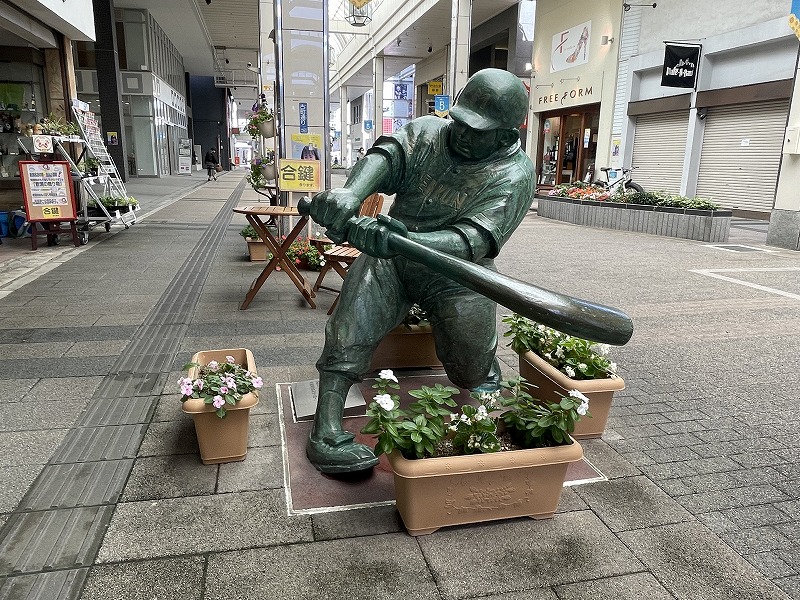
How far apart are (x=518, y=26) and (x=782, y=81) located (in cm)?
1108

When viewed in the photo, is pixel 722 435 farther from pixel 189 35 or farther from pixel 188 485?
pixel 189 35

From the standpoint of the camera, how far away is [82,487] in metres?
2.38

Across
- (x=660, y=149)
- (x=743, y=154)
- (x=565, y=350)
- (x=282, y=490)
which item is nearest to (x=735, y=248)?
(x=743, y=154)

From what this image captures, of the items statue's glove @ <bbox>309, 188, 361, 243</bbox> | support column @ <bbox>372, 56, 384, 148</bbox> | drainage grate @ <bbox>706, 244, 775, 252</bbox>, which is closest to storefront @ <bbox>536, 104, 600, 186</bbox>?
drainage grate @ <bbox>706, 244, 775, 252</bbox>

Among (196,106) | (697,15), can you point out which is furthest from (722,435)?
(196,106)

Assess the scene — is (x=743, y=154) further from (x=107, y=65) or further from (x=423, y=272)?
(x=107, y=65)

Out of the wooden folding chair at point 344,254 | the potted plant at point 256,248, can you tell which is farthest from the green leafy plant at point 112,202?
the wooden folding chair at point 344,254

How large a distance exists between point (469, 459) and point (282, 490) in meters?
0.83

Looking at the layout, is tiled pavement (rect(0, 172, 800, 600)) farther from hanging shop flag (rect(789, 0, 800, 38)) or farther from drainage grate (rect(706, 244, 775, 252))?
hanging shop flag (rect(789, 0, 800, 38))

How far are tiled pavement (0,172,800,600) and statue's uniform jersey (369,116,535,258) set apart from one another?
118 centimetres

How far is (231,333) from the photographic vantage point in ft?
14.6

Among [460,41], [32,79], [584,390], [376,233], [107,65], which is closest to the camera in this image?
[376,233]

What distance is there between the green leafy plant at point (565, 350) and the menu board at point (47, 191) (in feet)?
22.2

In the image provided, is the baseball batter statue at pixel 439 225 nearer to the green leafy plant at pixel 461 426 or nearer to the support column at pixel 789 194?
the green leafy plant at pixel 461 426
